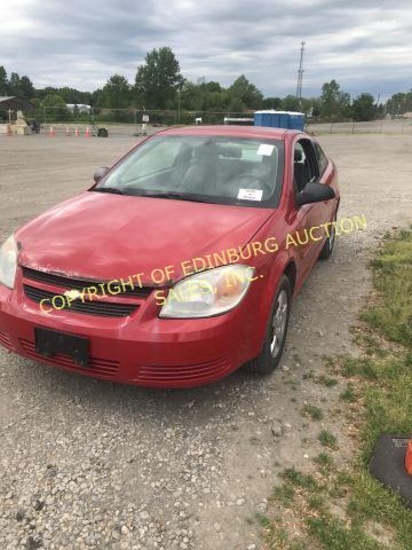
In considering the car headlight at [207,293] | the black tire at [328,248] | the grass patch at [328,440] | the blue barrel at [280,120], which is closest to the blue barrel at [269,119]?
the blue barrel at [280,120]

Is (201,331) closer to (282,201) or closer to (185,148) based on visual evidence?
(282,201)

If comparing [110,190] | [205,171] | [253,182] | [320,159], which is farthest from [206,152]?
[320,159]

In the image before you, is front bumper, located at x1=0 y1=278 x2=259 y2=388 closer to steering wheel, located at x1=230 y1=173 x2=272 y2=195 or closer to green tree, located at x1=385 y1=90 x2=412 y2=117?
steering wheel, located at x1=230 y1=173 x2=272 y2=195

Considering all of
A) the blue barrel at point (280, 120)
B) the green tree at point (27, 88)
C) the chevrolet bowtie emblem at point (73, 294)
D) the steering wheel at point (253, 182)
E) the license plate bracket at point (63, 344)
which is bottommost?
the license plate bracket at point (63, 344)

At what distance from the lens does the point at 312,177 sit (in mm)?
4820

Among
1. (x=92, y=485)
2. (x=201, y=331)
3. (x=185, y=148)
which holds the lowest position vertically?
Result: (x=92, y=485)

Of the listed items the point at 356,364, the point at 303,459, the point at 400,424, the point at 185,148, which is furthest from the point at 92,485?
the point at 185,148

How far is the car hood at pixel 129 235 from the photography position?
2.71 meters

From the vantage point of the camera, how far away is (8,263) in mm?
3020

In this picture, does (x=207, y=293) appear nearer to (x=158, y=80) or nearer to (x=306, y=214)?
(x=306, y=214)

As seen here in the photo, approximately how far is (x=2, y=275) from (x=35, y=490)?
126cm

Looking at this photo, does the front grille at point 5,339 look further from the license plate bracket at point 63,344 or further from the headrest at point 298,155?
the headrest at point 298,155

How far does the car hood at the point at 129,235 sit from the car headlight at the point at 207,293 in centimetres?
10

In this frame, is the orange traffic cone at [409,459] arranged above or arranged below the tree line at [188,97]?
below
